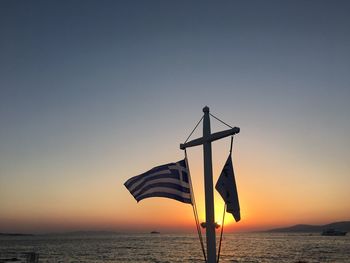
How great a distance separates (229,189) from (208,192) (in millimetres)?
703

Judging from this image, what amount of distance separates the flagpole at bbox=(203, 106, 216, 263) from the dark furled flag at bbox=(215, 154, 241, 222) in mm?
487

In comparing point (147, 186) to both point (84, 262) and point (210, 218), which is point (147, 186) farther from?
point (84, 262)

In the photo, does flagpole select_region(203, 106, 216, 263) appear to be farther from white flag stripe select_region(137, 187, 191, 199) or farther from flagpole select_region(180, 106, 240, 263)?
white flag stripe select_region(137, 187, 191, 199)

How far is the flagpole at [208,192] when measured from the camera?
9.03 metres

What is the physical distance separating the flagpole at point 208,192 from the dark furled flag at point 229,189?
19.2 inches

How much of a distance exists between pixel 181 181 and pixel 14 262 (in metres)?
65.7

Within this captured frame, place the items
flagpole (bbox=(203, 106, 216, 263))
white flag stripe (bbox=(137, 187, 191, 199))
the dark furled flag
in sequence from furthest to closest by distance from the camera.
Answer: white flag stripe (bbox=(137, 187, 191, 199))
the dark furled flag
flagpole (bbox=(203, 106, 216, 263))

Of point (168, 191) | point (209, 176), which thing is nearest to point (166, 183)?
point (168, 191)

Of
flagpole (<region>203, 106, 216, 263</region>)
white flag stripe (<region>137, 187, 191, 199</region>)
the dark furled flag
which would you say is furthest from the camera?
white flag stripe (<region>137, 187, 191, 199</region>)

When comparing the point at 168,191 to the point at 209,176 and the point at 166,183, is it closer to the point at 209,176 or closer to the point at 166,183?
the point at 166,183

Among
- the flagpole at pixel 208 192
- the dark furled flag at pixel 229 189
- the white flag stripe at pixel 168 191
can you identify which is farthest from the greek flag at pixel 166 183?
the flagpole at pixel 208 192

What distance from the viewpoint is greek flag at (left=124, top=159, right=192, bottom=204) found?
443 inches

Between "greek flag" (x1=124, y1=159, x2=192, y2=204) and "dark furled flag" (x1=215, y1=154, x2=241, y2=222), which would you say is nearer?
"dark furled flag" (x1=215, y1=154, x2=241, y2=222)

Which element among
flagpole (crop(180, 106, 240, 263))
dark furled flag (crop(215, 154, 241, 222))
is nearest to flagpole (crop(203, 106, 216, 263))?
flagpole (crop(180, 106, 240, 263))
